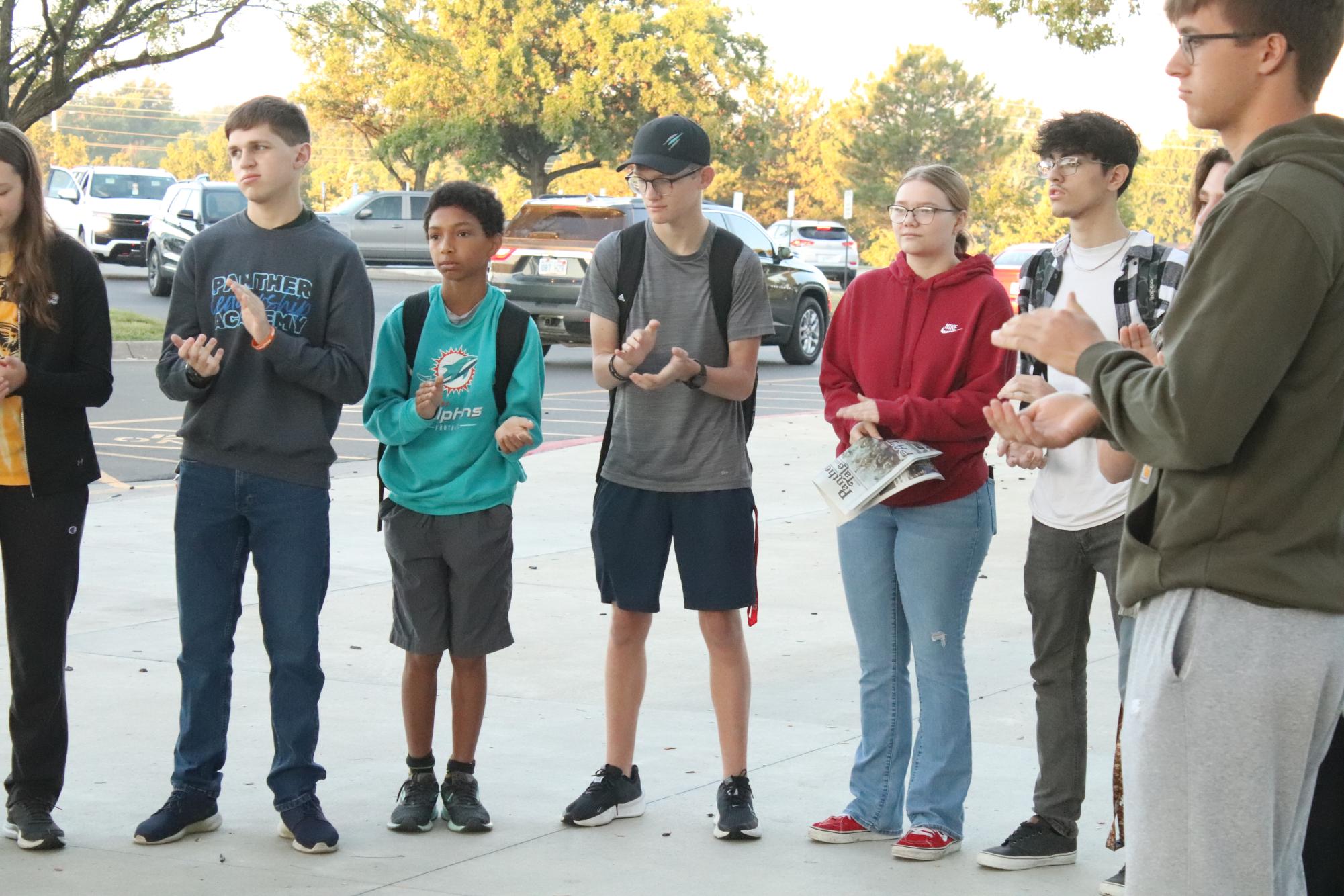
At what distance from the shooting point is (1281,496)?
87.6 inches

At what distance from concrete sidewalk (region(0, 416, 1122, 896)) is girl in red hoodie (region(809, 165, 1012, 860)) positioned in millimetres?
179

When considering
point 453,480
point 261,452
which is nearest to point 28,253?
point 261,452

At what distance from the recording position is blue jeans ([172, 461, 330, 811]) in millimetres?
4367

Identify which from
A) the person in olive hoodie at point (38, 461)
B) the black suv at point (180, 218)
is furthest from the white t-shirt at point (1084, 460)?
the black suv at point (180, 218)

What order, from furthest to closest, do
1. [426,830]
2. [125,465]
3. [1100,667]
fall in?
[125,465] < [1100,667] < [426,830]

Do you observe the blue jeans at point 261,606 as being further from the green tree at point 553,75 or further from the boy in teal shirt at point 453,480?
the green tree at point 553,75

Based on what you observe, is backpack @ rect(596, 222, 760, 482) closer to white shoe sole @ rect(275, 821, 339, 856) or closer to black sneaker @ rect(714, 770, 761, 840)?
black sneaker @ rect(714, 770, 761, 840)

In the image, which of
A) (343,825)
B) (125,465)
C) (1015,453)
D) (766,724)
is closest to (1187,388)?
(1015,453)

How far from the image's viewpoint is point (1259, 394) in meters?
2.15

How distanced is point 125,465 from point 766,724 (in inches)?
283

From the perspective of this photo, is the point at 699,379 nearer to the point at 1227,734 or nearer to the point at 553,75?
the point at 1227,734

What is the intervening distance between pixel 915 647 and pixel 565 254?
13.8 meters

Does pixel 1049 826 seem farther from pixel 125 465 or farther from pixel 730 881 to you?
pixel 125 465

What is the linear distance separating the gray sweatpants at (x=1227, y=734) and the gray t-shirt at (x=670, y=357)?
237 cm
